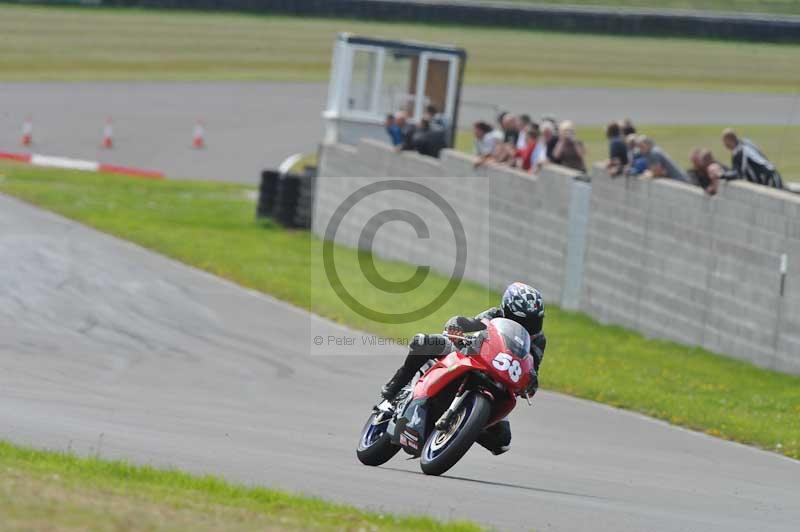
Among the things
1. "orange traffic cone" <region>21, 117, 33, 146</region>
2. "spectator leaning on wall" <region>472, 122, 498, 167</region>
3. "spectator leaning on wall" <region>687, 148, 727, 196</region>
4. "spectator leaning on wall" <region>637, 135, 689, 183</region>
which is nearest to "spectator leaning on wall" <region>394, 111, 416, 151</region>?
"spectator leaning on wall" <region>472, 122, 498, 167</region>

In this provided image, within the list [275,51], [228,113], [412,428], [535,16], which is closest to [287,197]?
[228,113]

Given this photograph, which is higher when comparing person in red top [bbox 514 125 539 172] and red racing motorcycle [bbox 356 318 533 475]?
person in red top [bbox 514 125 539 172]

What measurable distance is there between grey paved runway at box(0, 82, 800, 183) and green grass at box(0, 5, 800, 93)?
1.28 m

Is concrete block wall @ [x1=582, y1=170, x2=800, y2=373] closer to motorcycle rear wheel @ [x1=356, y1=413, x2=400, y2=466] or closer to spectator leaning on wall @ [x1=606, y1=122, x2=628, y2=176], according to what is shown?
spectator leaning on wall @ [x1=606, y1=122, x2=628, y2=176]

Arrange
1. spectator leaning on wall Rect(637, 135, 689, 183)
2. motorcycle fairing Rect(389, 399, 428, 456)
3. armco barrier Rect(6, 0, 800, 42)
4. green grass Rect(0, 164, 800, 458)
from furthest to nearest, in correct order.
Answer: armco barrier Rect(6, 0, 800, 42) → spectator leaning on wall Rect(637, 135, 689, 183) → green grass Rect(0, 164, 800, 458) → motorcycle fairing Rect(389, 399, 428, 456)

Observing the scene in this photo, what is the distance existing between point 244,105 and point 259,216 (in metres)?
17.4

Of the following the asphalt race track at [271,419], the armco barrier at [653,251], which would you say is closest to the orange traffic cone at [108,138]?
the armco barrier at [653,251]

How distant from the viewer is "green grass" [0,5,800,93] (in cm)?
4572

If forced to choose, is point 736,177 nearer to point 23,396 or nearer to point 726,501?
point 726,501

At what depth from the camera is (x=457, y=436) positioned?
909 cm

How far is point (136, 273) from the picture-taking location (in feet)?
64.3

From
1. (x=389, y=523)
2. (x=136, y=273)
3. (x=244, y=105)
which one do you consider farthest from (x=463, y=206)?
(x=244, y=105)

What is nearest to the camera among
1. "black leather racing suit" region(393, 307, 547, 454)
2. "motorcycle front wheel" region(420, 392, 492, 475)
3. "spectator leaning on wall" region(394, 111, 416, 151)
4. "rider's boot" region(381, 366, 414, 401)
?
"motorcycle front wheel" region(420, 392, 492, 475)

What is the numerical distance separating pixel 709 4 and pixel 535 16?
5791 mm
